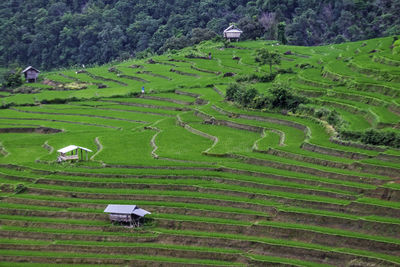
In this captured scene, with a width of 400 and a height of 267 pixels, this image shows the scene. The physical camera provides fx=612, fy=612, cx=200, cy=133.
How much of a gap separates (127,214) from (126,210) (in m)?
0.25

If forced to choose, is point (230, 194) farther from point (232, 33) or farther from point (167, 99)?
point (232, 33)

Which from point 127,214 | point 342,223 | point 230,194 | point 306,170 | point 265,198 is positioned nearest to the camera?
point 342,223

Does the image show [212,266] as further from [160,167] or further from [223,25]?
[223,25]

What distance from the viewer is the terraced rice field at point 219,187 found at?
27422 millimetres

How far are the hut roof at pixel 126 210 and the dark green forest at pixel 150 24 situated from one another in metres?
65.6

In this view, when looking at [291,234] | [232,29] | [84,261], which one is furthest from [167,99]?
[291,234]

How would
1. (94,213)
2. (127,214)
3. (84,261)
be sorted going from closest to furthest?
(84,261) < (127,214) < (94,213)

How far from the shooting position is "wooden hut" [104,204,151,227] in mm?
29844

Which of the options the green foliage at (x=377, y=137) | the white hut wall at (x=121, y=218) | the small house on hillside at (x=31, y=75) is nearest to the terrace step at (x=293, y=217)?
the white hut wall at (x=121, y=218)

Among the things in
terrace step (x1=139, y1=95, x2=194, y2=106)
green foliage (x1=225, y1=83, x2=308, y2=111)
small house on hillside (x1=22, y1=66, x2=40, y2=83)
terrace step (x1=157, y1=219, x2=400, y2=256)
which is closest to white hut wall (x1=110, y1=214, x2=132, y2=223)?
terrace step (x1=157, y1=219, x2=400, y2=256)

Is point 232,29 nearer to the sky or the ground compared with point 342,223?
nearer to the sky

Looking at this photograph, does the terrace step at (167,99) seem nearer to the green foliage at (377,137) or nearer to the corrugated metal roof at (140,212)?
the green foliage at (377,137)

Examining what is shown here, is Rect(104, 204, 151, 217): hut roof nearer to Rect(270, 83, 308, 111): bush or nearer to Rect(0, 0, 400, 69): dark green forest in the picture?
Rect(270, 83, 308, 111): bush

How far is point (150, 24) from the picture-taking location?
109m
